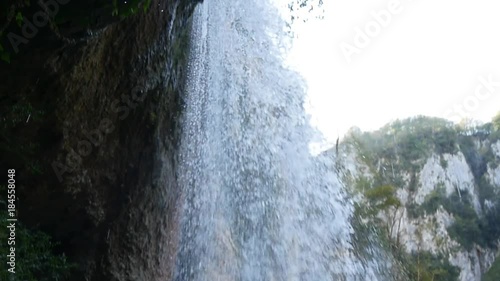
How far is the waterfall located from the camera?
7996mm

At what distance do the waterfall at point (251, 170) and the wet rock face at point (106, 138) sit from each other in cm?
81

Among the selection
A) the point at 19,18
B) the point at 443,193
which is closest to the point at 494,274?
the point at 443,193

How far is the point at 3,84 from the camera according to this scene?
4.12m

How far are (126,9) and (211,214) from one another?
483 centimetres

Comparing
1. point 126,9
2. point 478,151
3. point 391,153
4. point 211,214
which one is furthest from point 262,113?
point 478,151

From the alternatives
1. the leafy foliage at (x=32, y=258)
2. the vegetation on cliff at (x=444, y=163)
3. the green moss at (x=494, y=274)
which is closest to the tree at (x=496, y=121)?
the vegetation on cliff at (x=444, y=163)

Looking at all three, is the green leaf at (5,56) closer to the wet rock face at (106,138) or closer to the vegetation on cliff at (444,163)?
the wet rock face at (106,138)

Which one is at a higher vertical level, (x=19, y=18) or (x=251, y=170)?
(x=251, y=170)

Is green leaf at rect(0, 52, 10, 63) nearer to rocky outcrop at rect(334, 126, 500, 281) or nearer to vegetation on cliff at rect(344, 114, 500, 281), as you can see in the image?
rocky outcrop at rect(334, 126, 500, 281)

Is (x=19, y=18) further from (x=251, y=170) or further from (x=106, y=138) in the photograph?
(x=251, y=170)

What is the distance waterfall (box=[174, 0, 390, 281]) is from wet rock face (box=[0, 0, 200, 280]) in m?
0.81

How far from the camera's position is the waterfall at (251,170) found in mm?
7996

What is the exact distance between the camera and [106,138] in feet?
17.8

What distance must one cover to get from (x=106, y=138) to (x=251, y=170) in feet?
15.6
